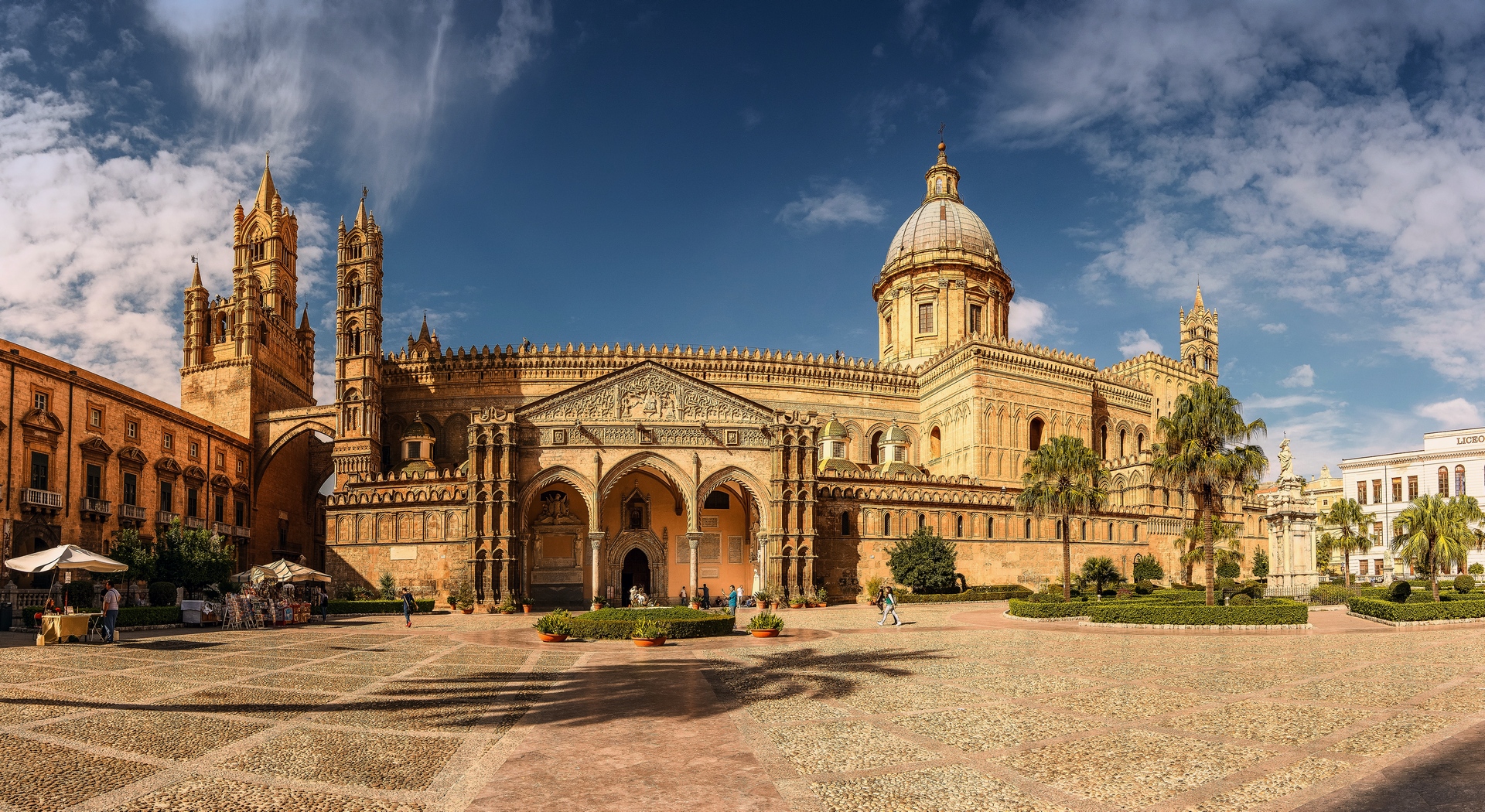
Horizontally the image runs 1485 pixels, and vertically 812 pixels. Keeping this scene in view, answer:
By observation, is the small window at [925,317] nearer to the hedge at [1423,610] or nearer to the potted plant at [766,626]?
the hedge at [1423,610]

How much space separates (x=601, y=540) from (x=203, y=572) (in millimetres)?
16703

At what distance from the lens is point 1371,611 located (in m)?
29.2

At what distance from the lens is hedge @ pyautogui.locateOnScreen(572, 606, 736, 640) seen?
23953mm

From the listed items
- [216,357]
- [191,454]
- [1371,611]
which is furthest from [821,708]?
[216,357]

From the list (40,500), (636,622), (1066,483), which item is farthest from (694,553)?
(40,500)

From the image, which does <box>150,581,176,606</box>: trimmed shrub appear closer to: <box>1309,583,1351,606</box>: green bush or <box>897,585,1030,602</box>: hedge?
<box>897,585,1030,602</box>: hedge

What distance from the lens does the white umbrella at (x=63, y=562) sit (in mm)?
24609

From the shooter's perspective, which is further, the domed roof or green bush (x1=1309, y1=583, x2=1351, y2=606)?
the domed roof

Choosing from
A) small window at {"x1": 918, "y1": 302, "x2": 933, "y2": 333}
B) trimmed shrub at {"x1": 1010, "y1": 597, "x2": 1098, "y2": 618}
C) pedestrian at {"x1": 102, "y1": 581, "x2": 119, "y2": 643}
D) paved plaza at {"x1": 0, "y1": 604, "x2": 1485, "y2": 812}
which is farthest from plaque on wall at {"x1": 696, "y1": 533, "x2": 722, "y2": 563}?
pedestrian at {"x1": 102, "y1": 581, "x2": 119, "y2": 643}

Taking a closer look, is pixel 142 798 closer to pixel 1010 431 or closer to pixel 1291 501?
pixel 1291 501

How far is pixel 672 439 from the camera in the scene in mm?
43750

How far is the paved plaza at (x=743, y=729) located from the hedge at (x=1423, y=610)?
7958 mm

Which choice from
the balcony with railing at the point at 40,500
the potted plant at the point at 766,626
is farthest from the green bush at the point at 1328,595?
the balcony with railing at the point at 40,500

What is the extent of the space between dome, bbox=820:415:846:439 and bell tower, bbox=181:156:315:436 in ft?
109
